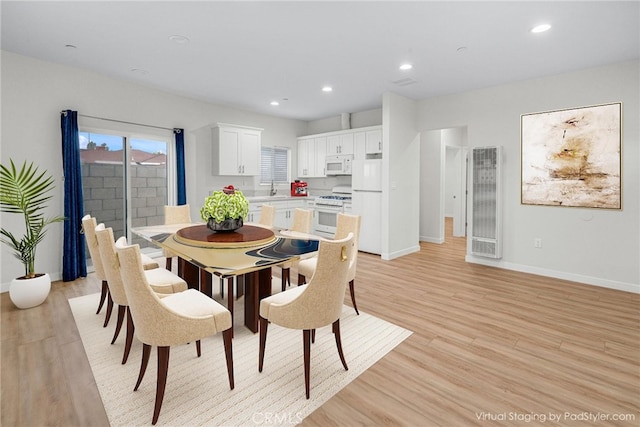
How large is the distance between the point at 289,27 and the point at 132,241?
153 inches

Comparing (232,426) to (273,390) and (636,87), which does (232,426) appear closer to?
(273,390)

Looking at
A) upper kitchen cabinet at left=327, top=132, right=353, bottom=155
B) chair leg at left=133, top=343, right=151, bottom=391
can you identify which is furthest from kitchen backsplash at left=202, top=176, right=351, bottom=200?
chair leg at left=133, top=343, right=151, bottom=391

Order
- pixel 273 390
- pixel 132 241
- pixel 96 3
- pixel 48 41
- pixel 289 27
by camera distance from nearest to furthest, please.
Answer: pixel 273 390, pixel 96 3, pixel 289 27, pixel 48 41, pixel 132 241

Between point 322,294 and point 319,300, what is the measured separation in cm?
4

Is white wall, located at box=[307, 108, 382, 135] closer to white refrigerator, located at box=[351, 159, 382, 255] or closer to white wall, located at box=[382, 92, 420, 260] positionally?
white wall, located at box=[382, 92, 420, 260]

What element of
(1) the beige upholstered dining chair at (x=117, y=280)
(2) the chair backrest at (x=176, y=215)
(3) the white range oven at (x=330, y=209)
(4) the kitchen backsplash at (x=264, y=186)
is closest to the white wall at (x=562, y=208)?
(3) the white range oven at (x=330, y=209)

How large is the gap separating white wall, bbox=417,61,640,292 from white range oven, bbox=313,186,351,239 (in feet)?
7.18

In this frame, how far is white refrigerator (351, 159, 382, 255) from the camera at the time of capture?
5.47 meters

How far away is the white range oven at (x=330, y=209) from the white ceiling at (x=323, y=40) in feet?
7.28

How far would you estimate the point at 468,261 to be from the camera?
5.16 metres

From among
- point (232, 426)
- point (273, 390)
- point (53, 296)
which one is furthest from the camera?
point (53, 296)

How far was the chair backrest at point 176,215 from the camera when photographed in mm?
4109

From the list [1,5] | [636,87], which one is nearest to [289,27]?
[1,5]

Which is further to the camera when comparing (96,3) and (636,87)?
(636,87)
